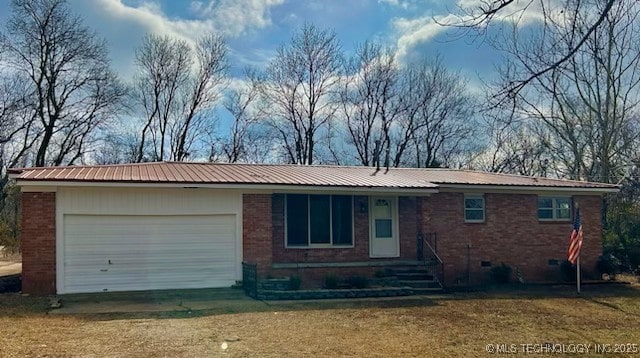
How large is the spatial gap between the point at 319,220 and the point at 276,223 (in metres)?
1.34

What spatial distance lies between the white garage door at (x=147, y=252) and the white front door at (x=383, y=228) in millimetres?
4513

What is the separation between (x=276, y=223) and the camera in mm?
15438

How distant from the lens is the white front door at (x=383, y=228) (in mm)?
16453

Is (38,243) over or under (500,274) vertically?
over

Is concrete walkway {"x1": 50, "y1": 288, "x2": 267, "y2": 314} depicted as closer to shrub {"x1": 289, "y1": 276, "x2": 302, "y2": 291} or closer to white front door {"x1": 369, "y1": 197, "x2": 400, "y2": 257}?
shrub {"x1": 289, "y1": 276, "x2": 302, "y2": 291}

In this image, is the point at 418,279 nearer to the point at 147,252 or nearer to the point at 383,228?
the point at 383,228

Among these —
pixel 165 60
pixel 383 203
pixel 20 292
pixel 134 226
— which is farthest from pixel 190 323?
pixel 165 60

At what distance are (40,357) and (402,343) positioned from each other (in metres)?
5.15

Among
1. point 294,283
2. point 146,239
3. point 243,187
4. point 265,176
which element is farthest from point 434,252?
point 146,239

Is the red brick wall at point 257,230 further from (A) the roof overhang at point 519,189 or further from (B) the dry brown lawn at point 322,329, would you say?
(A) the roof overhang at point 519,189

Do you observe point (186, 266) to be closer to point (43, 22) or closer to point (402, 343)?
point (402, 343)

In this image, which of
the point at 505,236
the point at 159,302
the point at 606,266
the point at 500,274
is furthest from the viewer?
the point at 606,266

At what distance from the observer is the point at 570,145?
30.0 metres

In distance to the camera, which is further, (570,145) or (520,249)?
(570,145)
